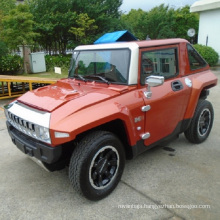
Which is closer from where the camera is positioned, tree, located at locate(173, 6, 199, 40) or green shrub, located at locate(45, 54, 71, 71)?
green shrub, located at locate(45, 54, 71, 71)

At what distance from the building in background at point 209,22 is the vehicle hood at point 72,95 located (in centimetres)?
1444

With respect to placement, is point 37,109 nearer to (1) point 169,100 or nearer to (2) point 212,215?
(1) point 169,100

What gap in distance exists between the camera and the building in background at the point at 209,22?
48.8 ft

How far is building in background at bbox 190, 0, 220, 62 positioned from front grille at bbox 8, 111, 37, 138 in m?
15.3

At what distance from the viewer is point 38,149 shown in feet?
8.40

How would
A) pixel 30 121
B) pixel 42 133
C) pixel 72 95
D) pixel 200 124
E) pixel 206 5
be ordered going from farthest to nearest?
pixel 206 5, pixel 200 124, pixel 72 95, pixel 30 121, pixel 42 133

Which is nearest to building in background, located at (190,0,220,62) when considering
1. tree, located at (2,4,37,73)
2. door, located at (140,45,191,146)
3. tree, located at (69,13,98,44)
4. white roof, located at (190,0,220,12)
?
white roof, located at (190,0,220,12)

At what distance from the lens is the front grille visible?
102 inches

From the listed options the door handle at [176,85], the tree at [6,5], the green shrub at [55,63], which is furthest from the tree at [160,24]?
the door handle at [176,85]

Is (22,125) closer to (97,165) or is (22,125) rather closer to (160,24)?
(97,165)

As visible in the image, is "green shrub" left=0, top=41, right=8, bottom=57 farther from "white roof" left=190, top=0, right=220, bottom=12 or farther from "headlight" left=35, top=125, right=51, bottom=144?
"white roof" left=190, top=0, right=220, bottom=12

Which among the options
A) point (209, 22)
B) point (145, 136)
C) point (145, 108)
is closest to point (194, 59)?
point (145, 108)

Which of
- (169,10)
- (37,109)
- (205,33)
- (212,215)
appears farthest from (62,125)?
(169,10)

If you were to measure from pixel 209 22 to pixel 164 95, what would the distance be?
583 inches
